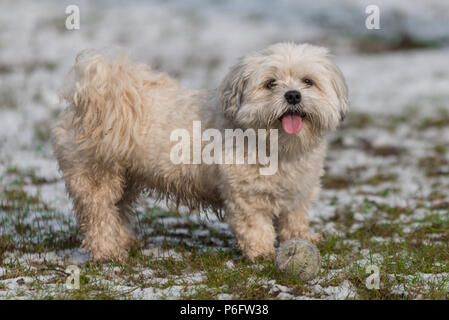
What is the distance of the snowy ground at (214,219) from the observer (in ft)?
12.8

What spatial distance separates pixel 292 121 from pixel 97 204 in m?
1.80

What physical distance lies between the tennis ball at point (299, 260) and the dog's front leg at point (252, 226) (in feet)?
1.45

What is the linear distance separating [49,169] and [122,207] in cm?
283

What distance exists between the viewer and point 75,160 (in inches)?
186

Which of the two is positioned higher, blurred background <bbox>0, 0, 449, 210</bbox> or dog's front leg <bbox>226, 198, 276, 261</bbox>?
blurred background <bbox>0, 0, 449, 210</bbox>

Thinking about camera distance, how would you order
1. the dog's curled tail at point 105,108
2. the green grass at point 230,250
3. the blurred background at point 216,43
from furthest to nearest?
the blurred background at point 216,43 → the dog's curled tail at point 105,108 → the green grass at point 230,250

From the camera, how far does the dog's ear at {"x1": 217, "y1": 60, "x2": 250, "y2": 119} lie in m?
4.18

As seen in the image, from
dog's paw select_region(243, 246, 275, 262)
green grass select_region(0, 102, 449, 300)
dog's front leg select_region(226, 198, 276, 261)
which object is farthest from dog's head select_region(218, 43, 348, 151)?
green grass select_region(0, 102, 449, 300)

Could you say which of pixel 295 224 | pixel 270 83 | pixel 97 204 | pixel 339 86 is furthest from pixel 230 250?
pixel 339 86

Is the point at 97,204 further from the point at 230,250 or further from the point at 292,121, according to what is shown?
the point at 292,121

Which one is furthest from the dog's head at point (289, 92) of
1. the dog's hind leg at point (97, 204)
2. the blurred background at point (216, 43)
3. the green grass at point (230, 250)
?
the blurred background at point (216, 43)

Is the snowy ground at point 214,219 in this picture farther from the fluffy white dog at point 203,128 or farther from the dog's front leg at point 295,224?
the fluffy white dog at point 203,128

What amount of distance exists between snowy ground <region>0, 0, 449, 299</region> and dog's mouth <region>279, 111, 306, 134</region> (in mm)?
991

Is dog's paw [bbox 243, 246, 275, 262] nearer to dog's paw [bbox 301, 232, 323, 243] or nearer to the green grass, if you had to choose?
the green grass
